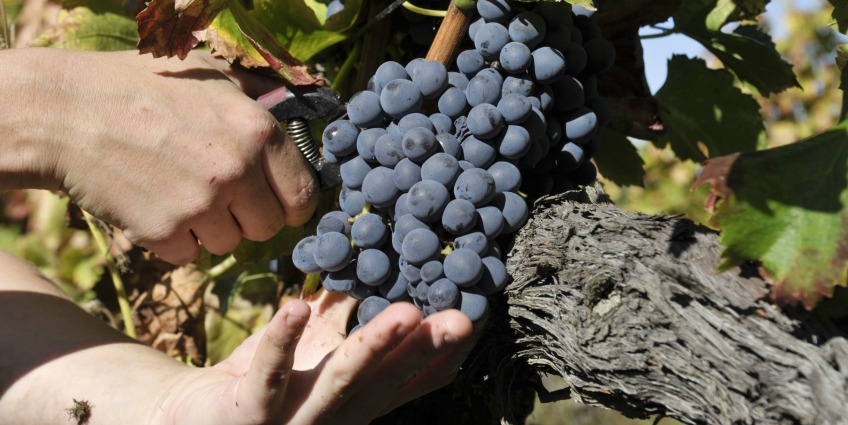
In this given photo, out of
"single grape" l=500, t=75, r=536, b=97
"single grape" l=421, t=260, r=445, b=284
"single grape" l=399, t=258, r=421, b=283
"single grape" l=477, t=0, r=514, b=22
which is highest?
"single grape" l=477, t=0, r=514, b=22

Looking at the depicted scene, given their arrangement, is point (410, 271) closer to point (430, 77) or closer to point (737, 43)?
point (430, 77)

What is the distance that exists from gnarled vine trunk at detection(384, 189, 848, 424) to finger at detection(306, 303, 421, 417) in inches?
6.7

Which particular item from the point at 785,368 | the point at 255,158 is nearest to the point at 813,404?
the point at 785,368

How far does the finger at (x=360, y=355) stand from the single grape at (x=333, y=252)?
0.31 ft

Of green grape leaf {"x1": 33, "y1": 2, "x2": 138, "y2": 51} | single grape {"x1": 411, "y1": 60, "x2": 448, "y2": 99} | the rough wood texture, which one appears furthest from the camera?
green grape leaf {"x1": 33, "y1": 2, "x2": 138, "y2": 51}

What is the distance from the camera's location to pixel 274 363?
71cm

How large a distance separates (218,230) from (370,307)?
28 cm

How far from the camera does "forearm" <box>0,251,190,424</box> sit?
42.0 inches

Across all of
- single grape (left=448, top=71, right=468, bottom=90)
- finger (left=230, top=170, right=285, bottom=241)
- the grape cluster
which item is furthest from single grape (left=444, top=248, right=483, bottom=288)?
finger (left=230, top=170, right=285, bottom=241)

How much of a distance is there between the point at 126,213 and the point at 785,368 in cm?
75

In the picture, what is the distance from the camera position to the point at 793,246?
0.64 m

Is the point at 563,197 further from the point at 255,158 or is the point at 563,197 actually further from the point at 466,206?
the point at 255,158

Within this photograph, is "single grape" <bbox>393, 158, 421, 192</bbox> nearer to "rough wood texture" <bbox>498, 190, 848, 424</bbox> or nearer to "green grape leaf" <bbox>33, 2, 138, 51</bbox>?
"rough wood texture" <bbox>498, 190, 848, 424</bbox>

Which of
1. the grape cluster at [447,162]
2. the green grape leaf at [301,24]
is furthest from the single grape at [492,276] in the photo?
the green grape leaf at [301,24]
